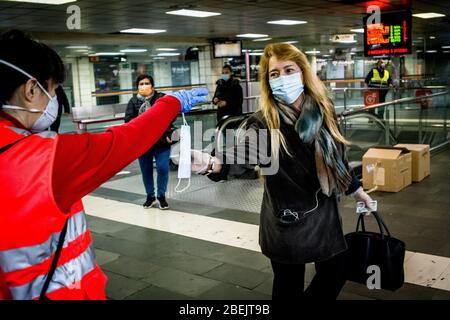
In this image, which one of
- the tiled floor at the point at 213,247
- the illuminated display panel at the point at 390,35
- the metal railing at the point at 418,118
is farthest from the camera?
the illuminated display panel at the point at 390,35

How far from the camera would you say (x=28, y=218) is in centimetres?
121

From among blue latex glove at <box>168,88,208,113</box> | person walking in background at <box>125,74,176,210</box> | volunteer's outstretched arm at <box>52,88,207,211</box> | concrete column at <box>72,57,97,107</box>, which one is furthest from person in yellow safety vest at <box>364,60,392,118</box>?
concrete column at <box>72,57,97,107</box>

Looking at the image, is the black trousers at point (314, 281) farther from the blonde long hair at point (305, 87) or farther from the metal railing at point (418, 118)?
the metal railing at point (418, 118)

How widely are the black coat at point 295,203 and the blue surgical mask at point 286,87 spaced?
17 cm

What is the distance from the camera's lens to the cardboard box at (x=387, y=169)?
625 centimetres

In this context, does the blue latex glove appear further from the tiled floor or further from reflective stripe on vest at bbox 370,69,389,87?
reflective stripe on vest at bbox 370,69,389,87

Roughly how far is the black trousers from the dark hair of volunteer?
1.06m

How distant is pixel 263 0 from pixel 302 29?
23.3ft

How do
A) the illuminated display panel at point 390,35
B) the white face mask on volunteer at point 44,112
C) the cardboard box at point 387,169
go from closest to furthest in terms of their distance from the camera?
the white face mask on volunteer at point 44,112, the cardboard box at point 387,169, the illuminated display panel at point 390,35

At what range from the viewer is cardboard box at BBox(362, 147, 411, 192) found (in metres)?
6.25

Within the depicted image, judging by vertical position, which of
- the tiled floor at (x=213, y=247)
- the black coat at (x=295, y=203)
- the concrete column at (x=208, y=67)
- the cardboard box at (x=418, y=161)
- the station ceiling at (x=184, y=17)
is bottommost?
the tiled floor at (x=213, y=247)

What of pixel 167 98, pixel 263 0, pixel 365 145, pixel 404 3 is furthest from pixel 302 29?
pixel 167 98

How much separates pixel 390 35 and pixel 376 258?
9.42 meters

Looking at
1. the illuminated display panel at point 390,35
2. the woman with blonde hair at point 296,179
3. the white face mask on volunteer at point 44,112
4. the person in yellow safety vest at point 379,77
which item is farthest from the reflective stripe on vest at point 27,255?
the person in yellow safety vest at point 379,77
